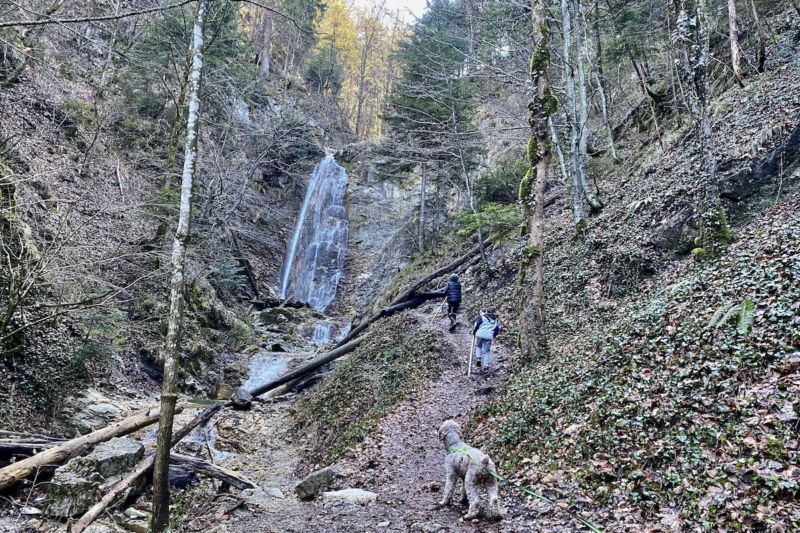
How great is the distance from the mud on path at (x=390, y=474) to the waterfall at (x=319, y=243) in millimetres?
16415

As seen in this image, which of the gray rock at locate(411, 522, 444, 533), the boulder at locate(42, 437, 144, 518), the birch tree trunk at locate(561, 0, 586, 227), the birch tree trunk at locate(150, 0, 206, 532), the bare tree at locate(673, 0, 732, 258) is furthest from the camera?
the birch tree trunk at locate(561, 0, 586, 227)

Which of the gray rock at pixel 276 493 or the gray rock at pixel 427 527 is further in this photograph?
the gray rock at pixel 276 493

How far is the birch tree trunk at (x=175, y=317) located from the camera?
218 inches

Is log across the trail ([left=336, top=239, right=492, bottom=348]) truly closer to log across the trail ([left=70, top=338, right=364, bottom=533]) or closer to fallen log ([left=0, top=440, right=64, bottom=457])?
log across the trail ([left=70, top=338, right=364, bottom=533])

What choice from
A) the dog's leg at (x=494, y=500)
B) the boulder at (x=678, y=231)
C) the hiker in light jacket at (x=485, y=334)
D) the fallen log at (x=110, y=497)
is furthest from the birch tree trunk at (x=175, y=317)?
the boulder at (x=678, y=231)

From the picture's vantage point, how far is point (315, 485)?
703 centimetres

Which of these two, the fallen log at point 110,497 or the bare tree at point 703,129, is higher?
the bare tree at point 703,129

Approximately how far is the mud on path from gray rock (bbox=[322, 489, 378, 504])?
0.14 meters

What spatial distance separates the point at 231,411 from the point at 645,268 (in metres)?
11.9

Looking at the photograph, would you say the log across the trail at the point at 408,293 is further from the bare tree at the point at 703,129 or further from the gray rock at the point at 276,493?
the bare tree at the point at 703,129

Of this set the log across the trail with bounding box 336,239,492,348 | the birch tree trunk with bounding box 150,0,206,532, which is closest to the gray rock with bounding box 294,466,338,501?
the birch tree trunk with bounding box 150,0,206,532

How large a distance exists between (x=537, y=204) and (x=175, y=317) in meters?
6.82

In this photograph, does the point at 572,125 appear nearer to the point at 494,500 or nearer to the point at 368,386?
the point at 368,386

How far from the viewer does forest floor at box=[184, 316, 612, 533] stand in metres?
5.07
